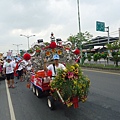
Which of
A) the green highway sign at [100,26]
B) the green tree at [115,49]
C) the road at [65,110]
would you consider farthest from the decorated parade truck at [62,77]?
the green highway sign at [100,26]

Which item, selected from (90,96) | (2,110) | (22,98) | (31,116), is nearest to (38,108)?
(31,116)

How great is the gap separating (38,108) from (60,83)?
1.52 m

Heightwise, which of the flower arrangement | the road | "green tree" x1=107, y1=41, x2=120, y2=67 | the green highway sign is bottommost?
the road

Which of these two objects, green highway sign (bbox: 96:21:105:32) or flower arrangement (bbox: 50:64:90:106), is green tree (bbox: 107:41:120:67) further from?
flower arrangement (bbox: 50:64:90:106)

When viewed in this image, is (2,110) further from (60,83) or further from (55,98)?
(60,83)

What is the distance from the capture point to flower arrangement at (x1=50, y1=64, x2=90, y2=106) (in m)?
5.19

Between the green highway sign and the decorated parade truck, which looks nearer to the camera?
the decorated parade truck

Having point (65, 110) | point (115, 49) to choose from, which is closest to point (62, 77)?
point (65, 110)

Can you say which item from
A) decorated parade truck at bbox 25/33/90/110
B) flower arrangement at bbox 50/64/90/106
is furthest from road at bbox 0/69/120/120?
flower arrangement at bbox 50/64/90/106

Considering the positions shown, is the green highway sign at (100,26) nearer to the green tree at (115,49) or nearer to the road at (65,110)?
the green tree at (115,49)

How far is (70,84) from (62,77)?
1.01 feet

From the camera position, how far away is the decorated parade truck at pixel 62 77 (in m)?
5.24

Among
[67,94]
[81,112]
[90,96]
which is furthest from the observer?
[90,96]

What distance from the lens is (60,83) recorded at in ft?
17.5
